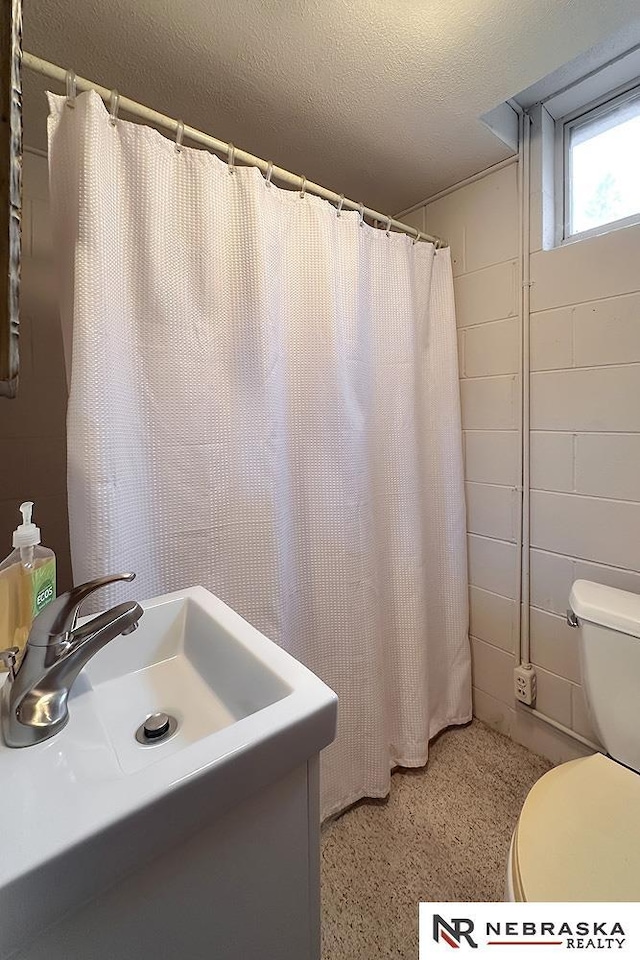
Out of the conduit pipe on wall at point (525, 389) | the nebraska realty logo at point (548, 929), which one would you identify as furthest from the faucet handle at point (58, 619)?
the conduit pipe on wall at point (525, 389)

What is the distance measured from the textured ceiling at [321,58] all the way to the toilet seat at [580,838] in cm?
162

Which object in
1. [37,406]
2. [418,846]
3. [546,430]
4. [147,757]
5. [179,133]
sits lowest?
[418,846]

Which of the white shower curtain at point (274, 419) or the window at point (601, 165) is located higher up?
the window at point (601, 165)

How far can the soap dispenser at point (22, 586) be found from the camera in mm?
671

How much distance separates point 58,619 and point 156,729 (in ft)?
0.77

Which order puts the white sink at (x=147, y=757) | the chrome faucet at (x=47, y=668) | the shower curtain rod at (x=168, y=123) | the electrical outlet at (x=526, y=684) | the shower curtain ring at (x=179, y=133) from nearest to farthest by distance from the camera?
the white sink at (x=147, y=757)
the chrome faucet at (x=47, y=668)
the shower curtain rod at (x=168, y=123)
the shower curtain ring at (x=179, y=133)
the electrical outlet at (x=526, y=684)

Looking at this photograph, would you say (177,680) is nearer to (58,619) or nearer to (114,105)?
(58,619)

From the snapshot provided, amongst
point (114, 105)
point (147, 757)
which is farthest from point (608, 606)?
point (114, 105)

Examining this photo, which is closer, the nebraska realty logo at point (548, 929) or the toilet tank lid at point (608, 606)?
the nebraska realty logo at point (548, 929)

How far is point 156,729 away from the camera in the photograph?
65cm

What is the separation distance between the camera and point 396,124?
1.17m

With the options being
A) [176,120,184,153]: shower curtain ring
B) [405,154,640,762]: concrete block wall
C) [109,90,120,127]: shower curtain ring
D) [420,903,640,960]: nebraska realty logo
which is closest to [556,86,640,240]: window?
[405,154,640,762]: concrete block wall

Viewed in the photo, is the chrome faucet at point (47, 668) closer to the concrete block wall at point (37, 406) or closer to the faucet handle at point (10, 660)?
the faucet handle at point (10, 660)

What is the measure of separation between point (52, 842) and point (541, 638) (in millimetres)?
1452
